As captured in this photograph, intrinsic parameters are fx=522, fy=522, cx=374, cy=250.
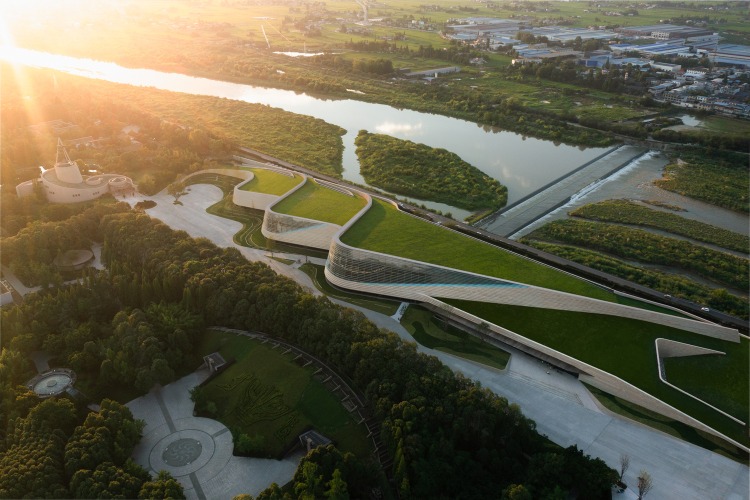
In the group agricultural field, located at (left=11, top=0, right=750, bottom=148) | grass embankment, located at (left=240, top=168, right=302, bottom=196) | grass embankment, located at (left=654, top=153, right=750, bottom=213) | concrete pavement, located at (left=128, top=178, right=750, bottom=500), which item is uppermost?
agricultural field, located at (left=11, top=0, right=750, bottom=148)

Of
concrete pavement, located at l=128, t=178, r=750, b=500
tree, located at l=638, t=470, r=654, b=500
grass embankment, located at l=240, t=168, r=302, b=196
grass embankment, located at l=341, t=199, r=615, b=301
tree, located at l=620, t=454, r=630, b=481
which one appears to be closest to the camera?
tree, located at l=638, t=470, r=654, b=500

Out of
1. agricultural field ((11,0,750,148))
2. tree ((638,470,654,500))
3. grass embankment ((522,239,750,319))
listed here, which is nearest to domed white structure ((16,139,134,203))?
agricultural field ((11,0,750,148))

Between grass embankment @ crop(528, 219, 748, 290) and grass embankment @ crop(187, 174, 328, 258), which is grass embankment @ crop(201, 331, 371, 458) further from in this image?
grass embankment @ crop(528, 219, 748, 290)

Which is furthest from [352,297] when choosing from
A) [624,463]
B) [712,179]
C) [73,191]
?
[712,179]

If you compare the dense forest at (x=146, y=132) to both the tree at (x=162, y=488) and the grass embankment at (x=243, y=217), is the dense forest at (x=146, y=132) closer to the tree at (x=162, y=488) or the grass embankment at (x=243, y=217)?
→ the grass embankment at (x=243, y=217)

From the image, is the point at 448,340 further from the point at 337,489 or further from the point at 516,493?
the point at 337,489

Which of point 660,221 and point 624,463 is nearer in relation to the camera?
point 624,463

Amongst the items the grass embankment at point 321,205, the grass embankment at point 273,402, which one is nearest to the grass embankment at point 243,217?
the grass embankment at point 321,205
